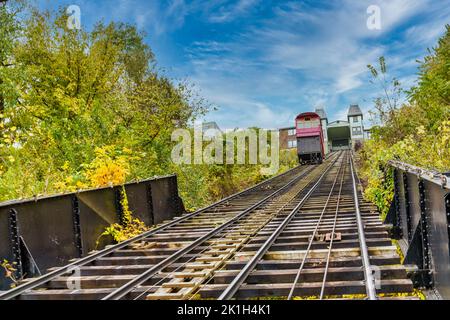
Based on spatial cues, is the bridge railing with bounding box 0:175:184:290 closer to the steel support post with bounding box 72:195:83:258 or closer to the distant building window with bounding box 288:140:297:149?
the steel support post with bounding box 72:195:83:258

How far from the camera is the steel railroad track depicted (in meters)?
4.68

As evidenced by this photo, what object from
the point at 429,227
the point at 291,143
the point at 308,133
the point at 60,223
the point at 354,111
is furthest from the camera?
the point at 354,111

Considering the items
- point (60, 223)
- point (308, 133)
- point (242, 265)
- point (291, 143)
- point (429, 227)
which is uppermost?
point (291, 143)

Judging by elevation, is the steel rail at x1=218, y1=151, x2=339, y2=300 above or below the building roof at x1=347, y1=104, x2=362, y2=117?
below

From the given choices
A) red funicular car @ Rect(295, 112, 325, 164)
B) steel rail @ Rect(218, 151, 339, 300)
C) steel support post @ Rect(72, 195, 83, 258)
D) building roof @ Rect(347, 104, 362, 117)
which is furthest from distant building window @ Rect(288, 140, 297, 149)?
steel support post @ Rect(72, 195, 83, 258)

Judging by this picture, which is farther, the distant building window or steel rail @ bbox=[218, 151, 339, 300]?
the distant building window

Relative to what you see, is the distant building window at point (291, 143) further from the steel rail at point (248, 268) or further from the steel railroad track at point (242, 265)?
the steel rail at point (248, 268)

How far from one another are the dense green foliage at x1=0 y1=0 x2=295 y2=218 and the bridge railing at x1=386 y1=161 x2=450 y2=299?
775 centimetres

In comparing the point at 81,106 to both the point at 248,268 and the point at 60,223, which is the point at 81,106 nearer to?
the point at 60,223

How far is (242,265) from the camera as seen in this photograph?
5.75 metres

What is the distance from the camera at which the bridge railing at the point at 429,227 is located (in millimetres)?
4363

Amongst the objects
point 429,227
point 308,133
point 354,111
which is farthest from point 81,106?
point 354,111

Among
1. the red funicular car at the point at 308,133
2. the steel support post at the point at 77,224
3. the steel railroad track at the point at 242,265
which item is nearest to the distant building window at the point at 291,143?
the red funicular car at the point at 308,133

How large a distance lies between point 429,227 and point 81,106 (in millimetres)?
12386
